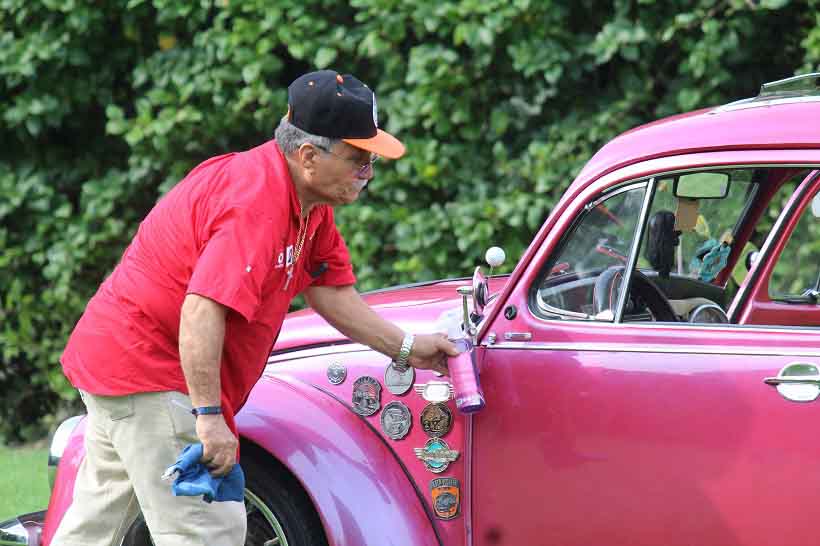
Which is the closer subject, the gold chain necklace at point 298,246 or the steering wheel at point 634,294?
the gold chain necklace at point 298,246

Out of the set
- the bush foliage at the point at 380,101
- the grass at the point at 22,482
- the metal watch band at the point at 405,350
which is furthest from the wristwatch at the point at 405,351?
the bush foliage at the point at 380,101

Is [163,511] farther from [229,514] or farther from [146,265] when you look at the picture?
[146,265]

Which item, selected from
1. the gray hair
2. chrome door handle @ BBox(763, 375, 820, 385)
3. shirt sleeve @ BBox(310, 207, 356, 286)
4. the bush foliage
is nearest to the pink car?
chrome door handle @ BBox(763, 375, 820, 385)

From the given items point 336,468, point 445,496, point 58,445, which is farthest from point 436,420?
point 58,445

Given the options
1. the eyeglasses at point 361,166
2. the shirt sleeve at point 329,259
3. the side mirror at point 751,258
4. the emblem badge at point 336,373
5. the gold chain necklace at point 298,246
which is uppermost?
the eyeglasses at point 361,166

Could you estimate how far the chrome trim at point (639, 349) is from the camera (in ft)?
11.4

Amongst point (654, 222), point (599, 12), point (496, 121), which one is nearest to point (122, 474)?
point (654, 222)

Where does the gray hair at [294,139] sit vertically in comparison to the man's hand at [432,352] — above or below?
above

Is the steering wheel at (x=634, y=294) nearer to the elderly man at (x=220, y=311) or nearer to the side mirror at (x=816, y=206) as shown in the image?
the side mirror at (x=816, y=206)

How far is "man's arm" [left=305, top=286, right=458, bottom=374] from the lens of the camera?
12.5ft

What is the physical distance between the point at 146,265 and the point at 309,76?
71 centimetres

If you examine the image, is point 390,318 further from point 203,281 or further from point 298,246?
point 203,281

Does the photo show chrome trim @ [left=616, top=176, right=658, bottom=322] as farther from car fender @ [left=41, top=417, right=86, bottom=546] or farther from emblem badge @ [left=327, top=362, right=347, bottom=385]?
car fender @ [left=41, top=417, right=86, bottom=546]

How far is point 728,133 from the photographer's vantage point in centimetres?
366
